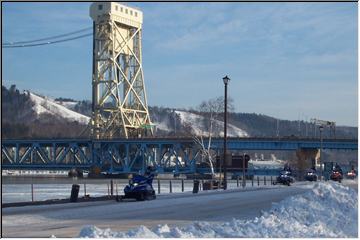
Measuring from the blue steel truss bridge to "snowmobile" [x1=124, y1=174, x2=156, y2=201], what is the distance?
78.6 metres

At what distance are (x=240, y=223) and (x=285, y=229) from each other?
1.13 m

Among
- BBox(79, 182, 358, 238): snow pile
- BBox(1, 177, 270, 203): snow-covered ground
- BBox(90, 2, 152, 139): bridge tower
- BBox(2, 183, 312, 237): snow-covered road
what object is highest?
BBox(90, 2, 152, 139): bridge tower

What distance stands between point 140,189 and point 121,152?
304 ft

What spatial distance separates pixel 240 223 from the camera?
16266 millimetres

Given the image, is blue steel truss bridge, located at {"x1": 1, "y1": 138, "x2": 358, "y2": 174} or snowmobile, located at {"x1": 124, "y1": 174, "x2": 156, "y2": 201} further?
blue steel truss bridge, located at {"x1": 1, "y1": 138, "x2": 358, "y2": 174}

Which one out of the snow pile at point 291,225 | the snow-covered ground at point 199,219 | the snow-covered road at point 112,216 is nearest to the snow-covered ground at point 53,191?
the snow-covered road at point 112,216

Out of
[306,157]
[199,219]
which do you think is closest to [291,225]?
[199,219]

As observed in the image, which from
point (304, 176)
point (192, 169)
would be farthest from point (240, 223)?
point (192, 169)

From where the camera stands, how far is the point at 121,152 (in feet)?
404

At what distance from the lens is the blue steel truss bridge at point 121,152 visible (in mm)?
112000

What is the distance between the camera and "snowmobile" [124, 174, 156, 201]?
3094cm

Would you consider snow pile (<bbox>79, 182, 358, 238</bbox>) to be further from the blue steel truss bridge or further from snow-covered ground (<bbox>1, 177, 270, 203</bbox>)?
the blue steel truss bridge

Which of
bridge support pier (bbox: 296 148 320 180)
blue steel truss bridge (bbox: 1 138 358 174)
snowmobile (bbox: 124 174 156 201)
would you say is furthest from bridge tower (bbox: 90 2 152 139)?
snowmobile (bbox: 124 174 156 201)

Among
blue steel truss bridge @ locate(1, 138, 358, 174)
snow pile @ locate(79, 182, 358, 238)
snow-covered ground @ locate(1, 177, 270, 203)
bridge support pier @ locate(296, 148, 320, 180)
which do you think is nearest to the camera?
snow pile @ locate(79, 182, 358, 238)
